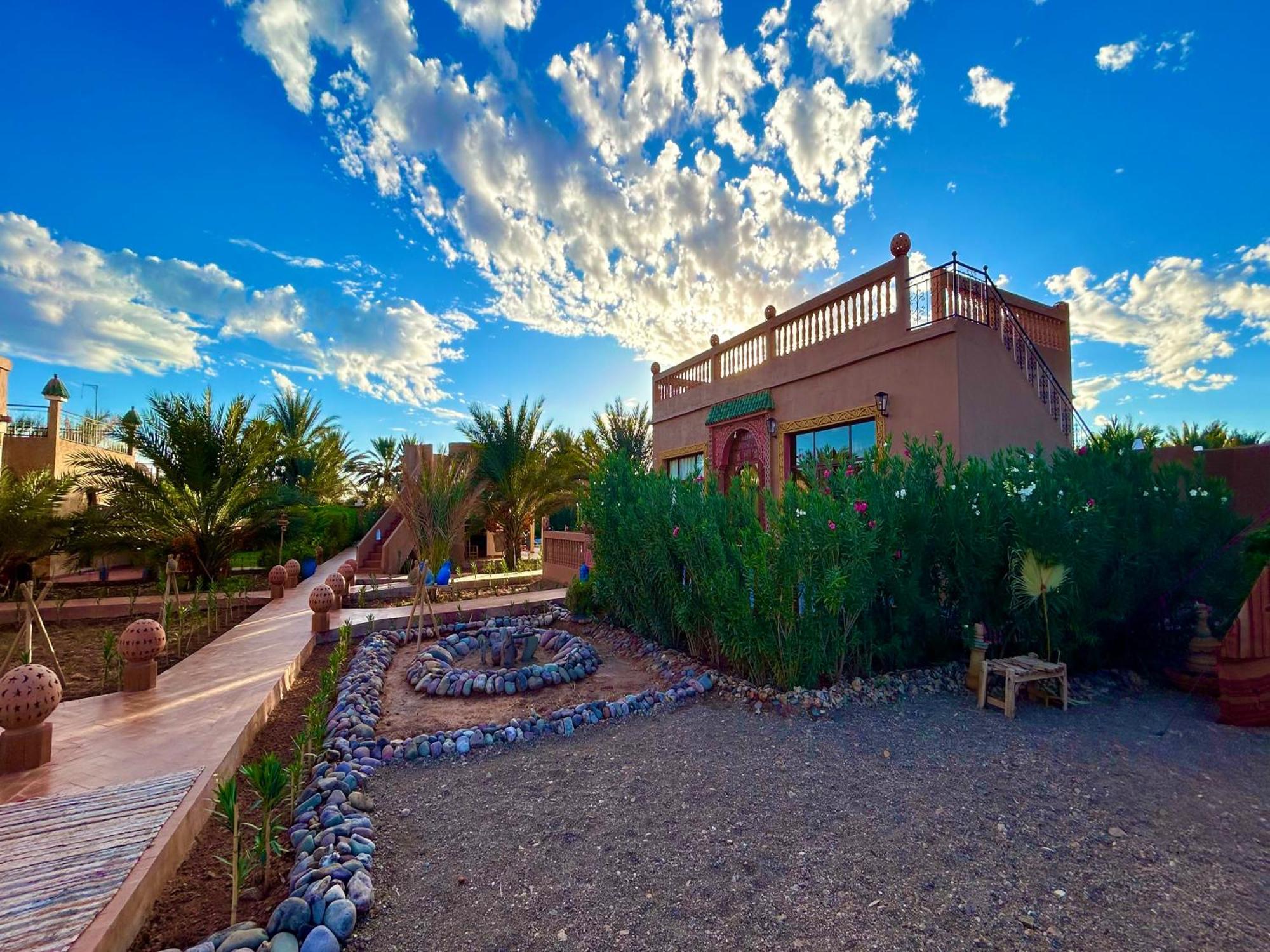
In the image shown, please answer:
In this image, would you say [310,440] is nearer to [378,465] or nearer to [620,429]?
[378,465]

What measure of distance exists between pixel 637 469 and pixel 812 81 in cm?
605

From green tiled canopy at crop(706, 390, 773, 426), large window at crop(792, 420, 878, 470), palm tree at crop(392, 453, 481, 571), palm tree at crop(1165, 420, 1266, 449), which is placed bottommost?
palm tree at crop(392, 453, 481, 571)

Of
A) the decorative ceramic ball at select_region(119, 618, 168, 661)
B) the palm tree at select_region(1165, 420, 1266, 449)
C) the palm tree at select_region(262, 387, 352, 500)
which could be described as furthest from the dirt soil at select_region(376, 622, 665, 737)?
the palm tree at select_region(262, 387, 352, 500)

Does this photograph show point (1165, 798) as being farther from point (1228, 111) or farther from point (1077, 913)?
point (1228, 111)

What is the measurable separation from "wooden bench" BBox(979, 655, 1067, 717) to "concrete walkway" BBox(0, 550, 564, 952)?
4.84 metres

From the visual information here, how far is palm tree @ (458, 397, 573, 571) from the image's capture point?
13.5m

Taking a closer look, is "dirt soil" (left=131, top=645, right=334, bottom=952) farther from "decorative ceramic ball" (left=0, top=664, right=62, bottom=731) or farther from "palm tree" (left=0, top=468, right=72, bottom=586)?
"palm tree" (left=0, top=468, right=72, bottom=586)

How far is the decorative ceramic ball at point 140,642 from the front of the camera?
4312mm

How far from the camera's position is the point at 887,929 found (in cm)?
184

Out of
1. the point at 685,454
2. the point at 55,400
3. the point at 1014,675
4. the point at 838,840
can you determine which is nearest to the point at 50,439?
the point at 55,400

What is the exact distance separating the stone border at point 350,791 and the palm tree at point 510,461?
7984 millimetres

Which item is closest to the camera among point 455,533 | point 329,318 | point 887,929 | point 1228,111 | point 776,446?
point 887,929

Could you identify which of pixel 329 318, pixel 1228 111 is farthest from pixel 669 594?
pixel 329 318

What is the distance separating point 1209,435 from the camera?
13.3 metres
